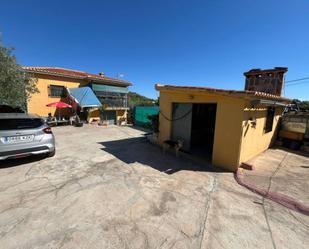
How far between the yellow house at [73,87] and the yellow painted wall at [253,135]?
14830 millimetres

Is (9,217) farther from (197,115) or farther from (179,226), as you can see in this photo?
(197,115)

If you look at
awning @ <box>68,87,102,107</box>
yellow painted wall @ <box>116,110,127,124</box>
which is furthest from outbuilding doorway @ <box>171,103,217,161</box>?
yellow painted wall @ <box>116,110,127,124</box>

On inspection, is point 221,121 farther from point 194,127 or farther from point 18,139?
point 18,139

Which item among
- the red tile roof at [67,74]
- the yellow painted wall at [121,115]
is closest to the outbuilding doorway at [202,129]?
the yellow painted wall at [121,115]

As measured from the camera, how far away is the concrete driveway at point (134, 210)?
2.81 metres

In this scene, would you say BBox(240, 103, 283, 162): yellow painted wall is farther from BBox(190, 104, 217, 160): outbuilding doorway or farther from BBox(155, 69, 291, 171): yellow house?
BBox(190, 104, 217, 160): outbuilding doorway

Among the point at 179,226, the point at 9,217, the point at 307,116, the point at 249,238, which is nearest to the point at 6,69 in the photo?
the point at 9,217

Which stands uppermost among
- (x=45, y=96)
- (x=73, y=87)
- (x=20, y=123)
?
(x=73, y=87)

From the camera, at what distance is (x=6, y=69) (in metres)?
9.74

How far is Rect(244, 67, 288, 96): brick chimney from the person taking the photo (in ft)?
32.6

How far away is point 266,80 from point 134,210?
11624 mm

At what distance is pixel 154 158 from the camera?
7.15 meters

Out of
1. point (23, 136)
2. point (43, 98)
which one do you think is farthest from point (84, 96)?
point (23, 136)

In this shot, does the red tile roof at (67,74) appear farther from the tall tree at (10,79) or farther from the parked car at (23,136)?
the parked car at (23,136)
